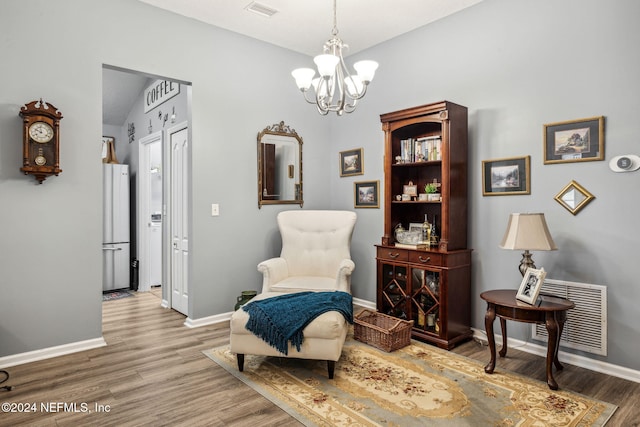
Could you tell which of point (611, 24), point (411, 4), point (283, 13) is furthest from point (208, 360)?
point (611, 24)

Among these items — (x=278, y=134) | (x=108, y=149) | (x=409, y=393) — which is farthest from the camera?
(x=108, y=149)

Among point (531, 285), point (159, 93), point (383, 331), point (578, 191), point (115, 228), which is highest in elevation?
point (159, 93)

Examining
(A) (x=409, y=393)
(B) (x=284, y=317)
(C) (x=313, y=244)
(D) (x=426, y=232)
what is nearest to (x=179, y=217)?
(C) (x=313, y=244)

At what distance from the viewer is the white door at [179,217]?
14.0 ft

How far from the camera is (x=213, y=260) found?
4043 millimetres

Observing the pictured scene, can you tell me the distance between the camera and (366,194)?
4598 mm

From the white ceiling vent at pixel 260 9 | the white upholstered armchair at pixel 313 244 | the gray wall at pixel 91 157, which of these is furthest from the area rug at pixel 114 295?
the white ceiling vent at pixel 260 9

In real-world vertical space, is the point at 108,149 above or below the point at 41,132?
above

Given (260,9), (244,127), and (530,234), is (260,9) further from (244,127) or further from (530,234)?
(530,234)

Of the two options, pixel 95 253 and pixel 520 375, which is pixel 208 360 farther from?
pixel 520 375

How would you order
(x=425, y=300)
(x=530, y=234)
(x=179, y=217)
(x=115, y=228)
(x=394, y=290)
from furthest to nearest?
(x=115, y=228) < (x=179, y=217) < (x=394, y=290) < (x=425, y=300) < (x=530, y=234)

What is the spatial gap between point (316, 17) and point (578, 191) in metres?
2.76

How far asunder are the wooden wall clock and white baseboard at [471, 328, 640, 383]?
12.5ft

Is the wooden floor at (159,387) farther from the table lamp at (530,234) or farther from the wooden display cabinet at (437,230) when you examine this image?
the table lamp at (530,234)
